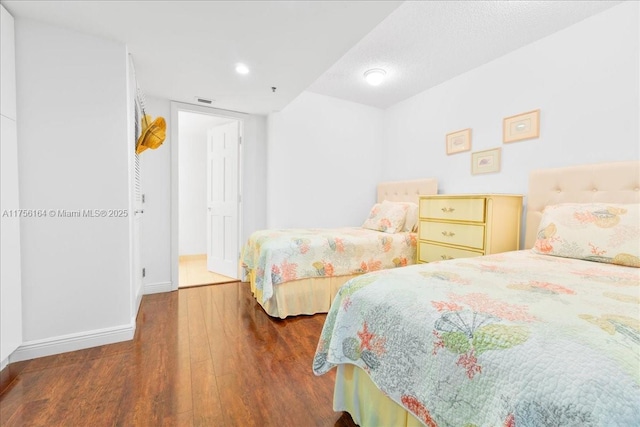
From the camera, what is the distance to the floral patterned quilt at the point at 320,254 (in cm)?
240

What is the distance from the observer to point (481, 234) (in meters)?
2.24

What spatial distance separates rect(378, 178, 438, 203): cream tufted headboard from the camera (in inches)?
129

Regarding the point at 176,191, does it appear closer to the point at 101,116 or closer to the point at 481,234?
the point at 101,116

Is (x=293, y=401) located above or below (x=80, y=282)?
below

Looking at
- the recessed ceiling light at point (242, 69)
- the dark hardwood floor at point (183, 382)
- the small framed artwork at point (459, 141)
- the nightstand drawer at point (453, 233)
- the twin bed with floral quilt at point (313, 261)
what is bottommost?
the dark hardwood floor at point (183, 382)

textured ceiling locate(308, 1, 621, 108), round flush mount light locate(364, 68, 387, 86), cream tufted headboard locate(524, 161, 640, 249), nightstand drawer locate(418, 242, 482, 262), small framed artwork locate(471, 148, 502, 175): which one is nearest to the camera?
cream tufted headboard locate(524, 161, 640, 249)

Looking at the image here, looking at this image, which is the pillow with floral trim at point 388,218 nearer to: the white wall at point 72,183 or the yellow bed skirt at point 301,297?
the yellow bed skirt at point 301,297

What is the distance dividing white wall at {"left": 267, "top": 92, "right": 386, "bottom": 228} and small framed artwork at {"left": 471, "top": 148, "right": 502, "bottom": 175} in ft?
4.88

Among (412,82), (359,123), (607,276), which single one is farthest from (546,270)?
(359,123)

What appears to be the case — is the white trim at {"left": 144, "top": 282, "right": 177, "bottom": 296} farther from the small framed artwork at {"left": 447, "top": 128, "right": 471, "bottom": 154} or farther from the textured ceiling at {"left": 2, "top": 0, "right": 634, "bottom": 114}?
A: the small framed artwork at {"left": 447, "top": 128, "right": 471, "bottom": 154}

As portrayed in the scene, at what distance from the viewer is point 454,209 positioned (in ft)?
8.13

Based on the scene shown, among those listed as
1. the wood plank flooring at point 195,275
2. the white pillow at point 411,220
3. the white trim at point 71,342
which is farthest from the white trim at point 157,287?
the white pillow at point 411,220

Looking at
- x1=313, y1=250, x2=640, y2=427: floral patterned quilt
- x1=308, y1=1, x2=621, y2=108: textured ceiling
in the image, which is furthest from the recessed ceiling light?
x1=313, y1=250, x2=640, y2=427: floral patterned quilt

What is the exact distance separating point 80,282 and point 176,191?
1.43m
